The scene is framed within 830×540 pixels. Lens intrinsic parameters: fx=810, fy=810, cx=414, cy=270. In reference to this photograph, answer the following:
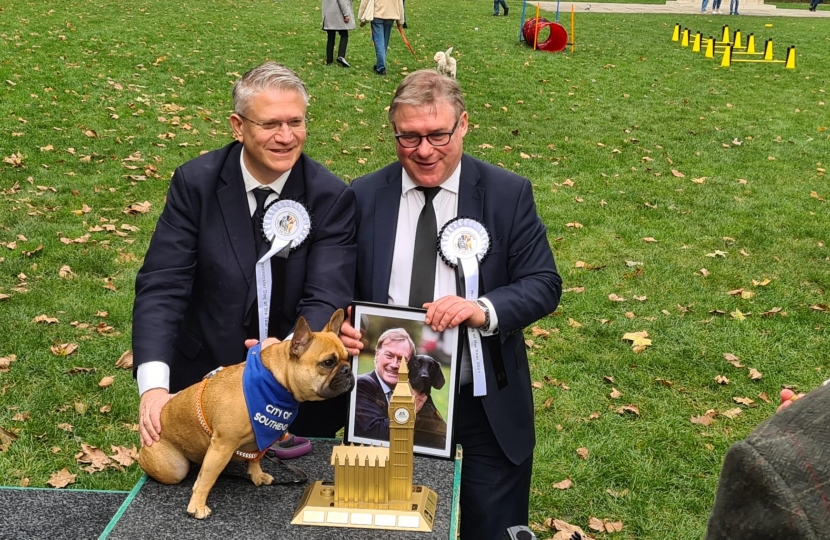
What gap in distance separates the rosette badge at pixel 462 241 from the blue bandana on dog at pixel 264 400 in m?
0.88

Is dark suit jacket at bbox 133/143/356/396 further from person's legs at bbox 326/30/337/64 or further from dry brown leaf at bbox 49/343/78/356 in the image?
person's legs at bbox 326/30/337/64

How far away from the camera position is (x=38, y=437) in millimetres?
5266

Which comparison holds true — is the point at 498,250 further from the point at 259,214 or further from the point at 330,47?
the point at 330,47

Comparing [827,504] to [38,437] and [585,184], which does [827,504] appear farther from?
[585,184]

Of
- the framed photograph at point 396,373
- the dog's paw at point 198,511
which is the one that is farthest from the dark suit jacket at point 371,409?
the dog's paw at point 198,511

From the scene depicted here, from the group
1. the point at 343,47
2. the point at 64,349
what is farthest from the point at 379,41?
the point at 64,349

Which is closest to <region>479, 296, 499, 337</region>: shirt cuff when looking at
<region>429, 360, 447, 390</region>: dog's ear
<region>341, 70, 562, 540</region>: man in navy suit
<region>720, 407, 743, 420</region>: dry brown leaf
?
<region>341, 70, 562, 540</region>: man in navy suit

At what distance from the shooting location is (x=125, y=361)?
20.2 feet

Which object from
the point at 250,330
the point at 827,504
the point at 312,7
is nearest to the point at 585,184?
the point at 250,330

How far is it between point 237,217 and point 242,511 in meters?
1.06

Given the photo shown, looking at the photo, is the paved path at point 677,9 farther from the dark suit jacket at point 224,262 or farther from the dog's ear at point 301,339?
the dog's ear at point 301,339

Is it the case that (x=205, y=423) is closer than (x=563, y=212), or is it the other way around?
(x=205, y=423)

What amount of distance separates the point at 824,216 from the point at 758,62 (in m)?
11.1

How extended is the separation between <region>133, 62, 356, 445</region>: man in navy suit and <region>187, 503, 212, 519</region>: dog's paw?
1.53 ft
